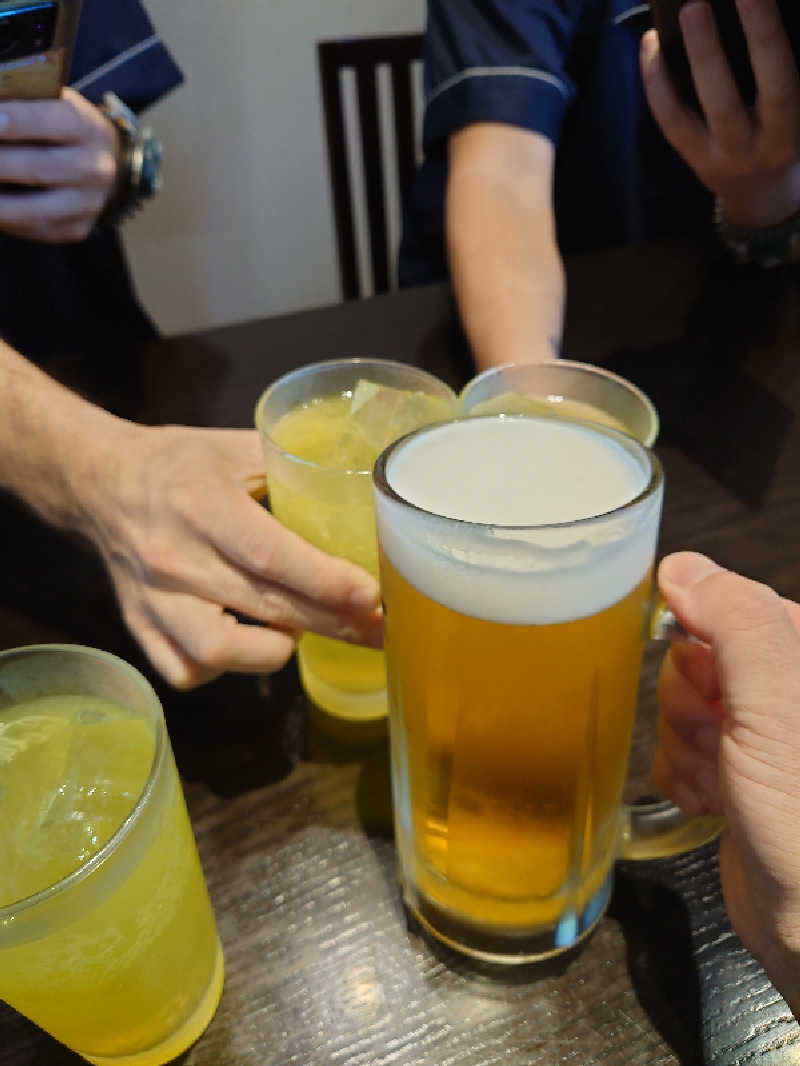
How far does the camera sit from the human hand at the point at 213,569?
56 centimetres

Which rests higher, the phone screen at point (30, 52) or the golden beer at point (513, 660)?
the phone screen at point (30, 52)

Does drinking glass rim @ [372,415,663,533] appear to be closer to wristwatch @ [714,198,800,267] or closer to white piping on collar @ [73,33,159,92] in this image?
wristwatch @ [714,198,800,267]

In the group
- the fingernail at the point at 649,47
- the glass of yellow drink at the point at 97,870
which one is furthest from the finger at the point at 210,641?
the fingernail at the point at 649,47

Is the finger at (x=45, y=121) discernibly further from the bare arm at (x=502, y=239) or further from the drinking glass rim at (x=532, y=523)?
the drinking glass rim at (x=532, y=523)

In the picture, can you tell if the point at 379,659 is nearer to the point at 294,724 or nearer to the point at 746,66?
the point at 294,724

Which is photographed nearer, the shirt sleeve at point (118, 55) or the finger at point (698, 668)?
the finger at point (698, 668)

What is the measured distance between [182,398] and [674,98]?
0.77 meters

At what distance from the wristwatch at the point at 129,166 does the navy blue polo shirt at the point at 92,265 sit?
2.5 inches

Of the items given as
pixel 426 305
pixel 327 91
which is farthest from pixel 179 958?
pixel 327 91

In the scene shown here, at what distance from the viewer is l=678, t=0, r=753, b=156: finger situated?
903mm

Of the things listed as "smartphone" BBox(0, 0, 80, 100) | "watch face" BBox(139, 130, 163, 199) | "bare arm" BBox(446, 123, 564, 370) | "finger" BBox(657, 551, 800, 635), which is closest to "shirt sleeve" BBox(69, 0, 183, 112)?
"watch face" BBox(139, 130, 163, 199)

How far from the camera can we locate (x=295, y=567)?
0.56 metres

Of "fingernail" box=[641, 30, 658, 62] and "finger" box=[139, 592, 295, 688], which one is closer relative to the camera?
"finger" box=[139, 592, 295, 688]

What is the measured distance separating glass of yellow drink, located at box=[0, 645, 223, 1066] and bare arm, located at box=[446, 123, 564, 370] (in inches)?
28.5
